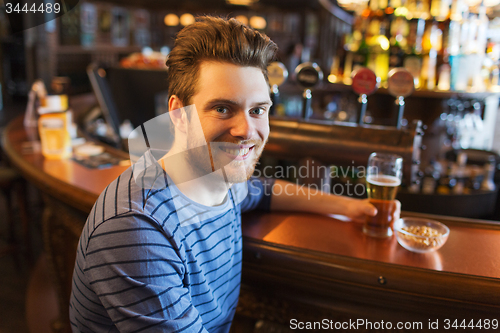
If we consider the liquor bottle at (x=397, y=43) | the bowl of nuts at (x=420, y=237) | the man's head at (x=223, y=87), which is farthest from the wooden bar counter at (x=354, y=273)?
the liquor bottle at (x=397, y=43)

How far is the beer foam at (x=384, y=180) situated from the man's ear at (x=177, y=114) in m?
0.58

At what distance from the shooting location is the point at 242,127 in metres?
0.89

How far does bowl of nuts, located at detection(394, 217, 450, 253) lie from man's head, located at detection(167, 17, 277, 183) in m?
0.48

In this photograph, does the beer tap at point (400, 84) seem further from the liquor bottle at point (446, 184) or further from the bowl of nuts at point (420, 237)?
the liquor bottle at point (446, 184)

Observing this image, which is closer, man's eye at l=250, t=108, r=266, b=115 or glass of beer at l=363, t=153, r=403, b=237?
man's eye at l=250, t=108, r=266, b=115

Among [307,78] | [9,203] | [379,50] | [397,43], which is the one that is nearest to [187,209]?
[307,78]

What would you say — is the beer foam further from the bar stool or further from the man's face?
the bar stool

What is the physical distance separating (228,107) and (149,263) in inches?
15.3

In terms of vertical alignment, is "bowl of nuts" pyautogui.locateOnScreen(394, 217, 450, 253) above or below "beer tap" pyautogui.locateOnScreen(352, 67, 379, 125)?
below

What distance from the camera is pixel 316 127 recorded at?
1.45m

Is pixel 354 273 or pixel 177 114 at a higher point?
pixel 177 114

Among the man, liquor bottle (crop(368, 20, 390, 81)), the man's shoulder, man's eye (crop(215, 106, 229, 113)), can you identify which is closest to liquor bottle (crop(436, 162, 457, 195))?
liquor bottle (crop(368, 20, 390, 81))

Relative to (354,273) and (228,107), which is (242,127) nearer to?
(228,107)

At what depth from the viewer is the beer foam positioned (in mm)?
1107
